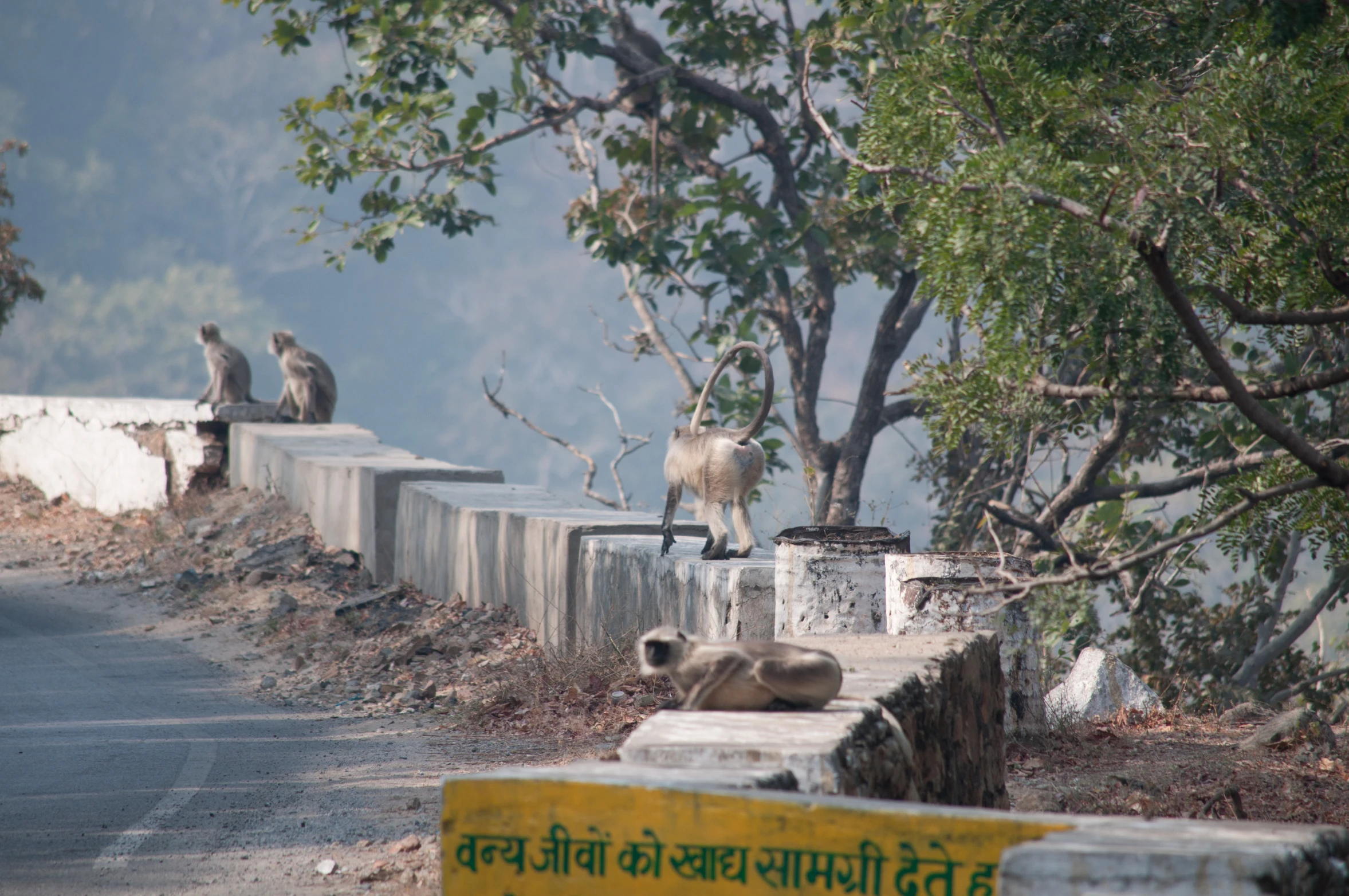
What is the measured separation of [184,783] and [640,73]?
33.7 ft

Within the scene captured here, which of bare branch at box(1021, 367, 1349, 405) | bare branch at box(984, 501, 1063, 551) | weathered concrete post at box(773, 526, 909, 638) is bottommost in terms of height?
weathered concrete post at box(773, 526, 909, 638)

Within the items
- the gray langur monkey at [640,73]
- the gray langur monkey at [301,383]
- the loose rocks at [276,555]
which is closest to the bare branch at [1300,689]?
the gray langur monkey at [640,73]

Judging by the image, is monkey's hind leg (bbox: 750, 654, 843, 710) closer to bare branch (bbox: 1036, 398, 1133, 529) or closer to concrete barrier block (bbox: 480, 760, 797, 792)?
concrete barrier block (bbox: 480, 760, 797, 792)

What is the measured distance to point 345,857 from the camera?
429 cm

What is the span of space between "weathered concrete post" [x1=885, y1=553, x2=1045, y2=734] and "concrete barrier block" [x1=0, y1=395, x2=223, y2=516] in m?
10.4

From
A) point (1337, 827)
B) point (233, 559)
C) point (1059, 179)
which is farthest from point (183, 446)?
point (1337, 827)

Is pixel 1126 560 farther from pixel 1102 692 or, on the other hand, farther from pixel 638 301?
pixel 638 301

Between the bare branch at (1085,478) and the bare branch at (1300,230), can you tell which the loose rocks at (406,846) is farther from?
the bare branch at (1085,478)

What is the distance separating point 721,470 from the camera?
6.58m

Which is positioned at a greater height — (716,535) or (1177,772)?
(716,535)

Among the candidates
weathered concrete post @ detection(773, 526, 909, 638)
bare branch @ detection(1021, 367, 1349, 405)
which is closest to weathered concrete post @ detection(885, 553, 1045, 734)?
weathered concrete post @ detection(773, 526, 909, 638)

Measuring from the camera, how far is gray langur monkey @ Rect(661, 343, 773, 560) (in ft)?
21.4

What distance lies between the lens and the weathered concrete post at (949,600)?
5605 millimetres

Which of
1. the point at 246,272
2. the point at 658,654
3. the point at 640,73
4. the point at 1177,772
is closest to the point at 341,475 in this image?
the point at 640,73
